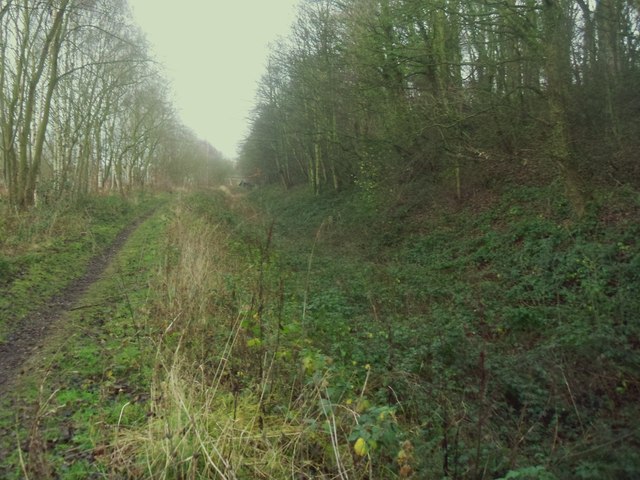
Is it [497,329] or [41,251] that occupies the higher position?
[41,251]

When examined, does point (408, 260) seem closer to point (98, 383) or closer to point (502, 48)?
point (502, 48)

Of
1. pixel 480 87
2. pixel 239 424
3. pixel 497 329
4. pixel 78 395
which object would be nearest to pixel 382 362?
pixel 497 329

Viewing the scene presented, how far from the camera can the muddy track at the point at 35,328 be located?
5090mm

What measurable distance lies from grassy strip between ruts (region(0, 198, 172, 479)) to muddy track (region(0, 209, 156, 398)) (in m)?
0.15

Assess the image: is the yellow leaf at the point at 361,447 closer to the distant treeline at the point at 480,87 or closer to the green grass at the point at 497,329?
the green grass at the point at 497,329

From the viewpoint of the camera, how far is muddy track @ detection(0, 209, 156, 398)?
16.7ft

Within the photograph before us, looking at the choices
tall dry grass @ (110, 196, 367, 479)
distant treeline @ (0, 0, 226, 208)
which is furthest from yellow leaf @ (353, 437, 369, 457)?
distant treeline @ (0, 0, 226, 208)

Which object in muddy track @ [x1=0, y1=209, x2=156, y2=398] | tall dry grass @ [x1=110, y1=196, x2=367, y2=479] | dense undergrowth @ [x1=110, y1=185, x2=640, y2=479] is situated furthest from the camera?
muddy track @ [x1=0, y1=209, x2=156, y2=398]

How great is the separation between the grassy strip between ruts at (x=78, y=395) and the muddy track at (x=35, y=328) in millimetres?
148

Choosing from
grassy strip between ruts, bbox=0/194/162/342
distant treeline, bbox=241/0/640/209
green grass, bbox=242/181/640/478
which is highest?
distant treeline, bbox=241/0/640/209

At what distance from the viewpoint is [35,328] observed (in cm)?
636

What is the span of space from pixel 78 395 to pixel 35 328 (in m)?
2.59

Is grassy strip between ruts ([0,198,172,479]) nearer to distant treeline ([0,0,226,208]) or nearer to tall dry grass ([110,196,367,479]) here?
tall dry grass ([110,196,367,479])

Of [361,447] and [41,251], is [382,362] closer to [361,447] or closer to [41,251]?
[361,447]
